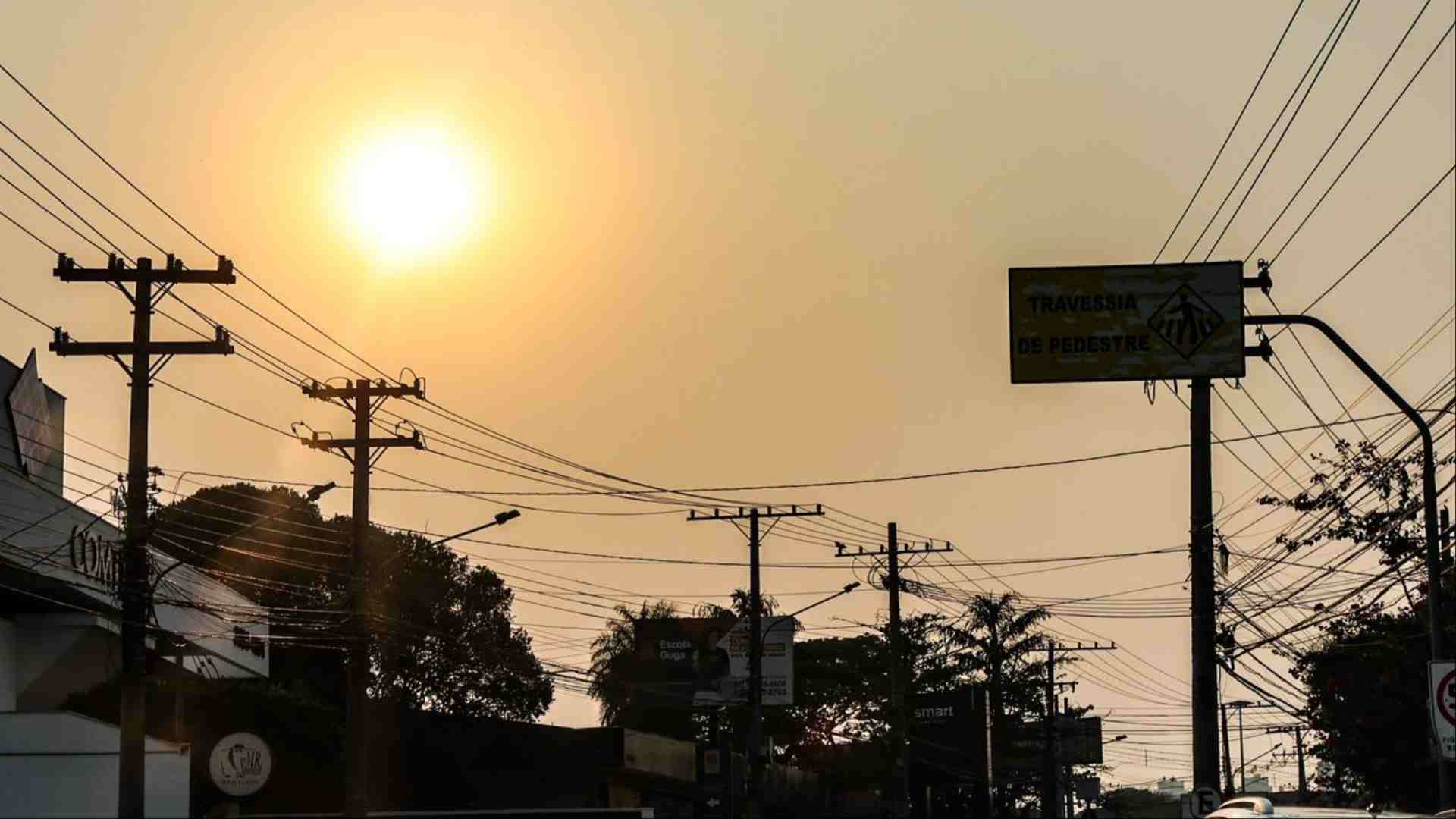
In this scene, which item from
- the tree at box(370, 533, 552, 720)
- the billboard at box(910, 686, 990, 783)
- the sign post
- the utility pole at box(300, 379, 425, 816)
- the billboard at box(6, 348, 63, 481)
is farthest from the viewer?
the billboard at box(910, 686, 990, 783)

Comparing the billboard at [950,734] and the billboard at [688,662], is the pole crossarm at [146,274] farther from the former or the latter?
the billboard at [950,734]

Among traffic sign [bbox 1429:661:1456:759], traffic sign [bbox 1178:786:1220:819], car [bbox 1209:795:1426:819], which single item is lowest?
traffic sign [bbox 1178:786:1220:819]

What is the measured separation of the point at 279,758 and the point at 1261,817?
185 ft

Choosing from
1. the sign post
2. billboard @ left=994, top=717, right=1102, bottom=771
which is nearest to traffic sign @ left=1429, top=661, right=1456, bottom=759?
the sign post

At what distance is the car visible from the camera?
13.9 m

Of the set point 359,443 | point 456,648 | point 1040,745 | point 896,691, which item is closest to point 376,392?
point 359,443

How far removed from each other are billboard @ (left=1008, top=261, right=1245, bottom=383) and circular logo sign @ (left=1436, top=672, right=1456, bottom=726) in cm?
694

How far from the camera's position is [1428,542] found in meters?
29.9

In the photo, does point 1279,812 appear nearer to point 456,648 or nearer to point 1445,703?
point 1445,703

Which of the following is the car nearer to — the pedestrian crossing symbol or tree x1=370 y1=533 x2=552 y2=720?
the pedestrian crossing symbol

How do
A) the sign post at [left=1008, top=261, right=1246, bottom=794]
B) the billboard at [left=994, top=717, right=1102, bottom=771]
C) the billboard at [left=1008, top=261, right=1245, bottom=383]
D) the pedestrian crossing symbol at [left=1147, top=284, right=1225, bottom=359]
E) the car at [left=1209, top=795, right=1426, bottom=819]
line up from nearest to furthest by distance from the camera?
the car at [left=1209, top=795, right=1426, bottom=819] → the sign post at [left=1008, top=261, right=1246, bottom=794] → the billboard at [left=1008, top=261, right=1245, bottom=383] → the pedestrian crossing symbol at [left=1147, top=284, right=1225, bottom=359] → the billboard at [left=994, top=717, right=1102, bottom=771]

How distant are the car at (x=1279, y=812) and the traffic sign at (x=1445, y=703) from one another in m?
9.97

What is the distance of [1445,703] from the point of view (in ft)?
79.5

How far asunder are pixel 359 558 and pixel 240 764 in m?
5.61
